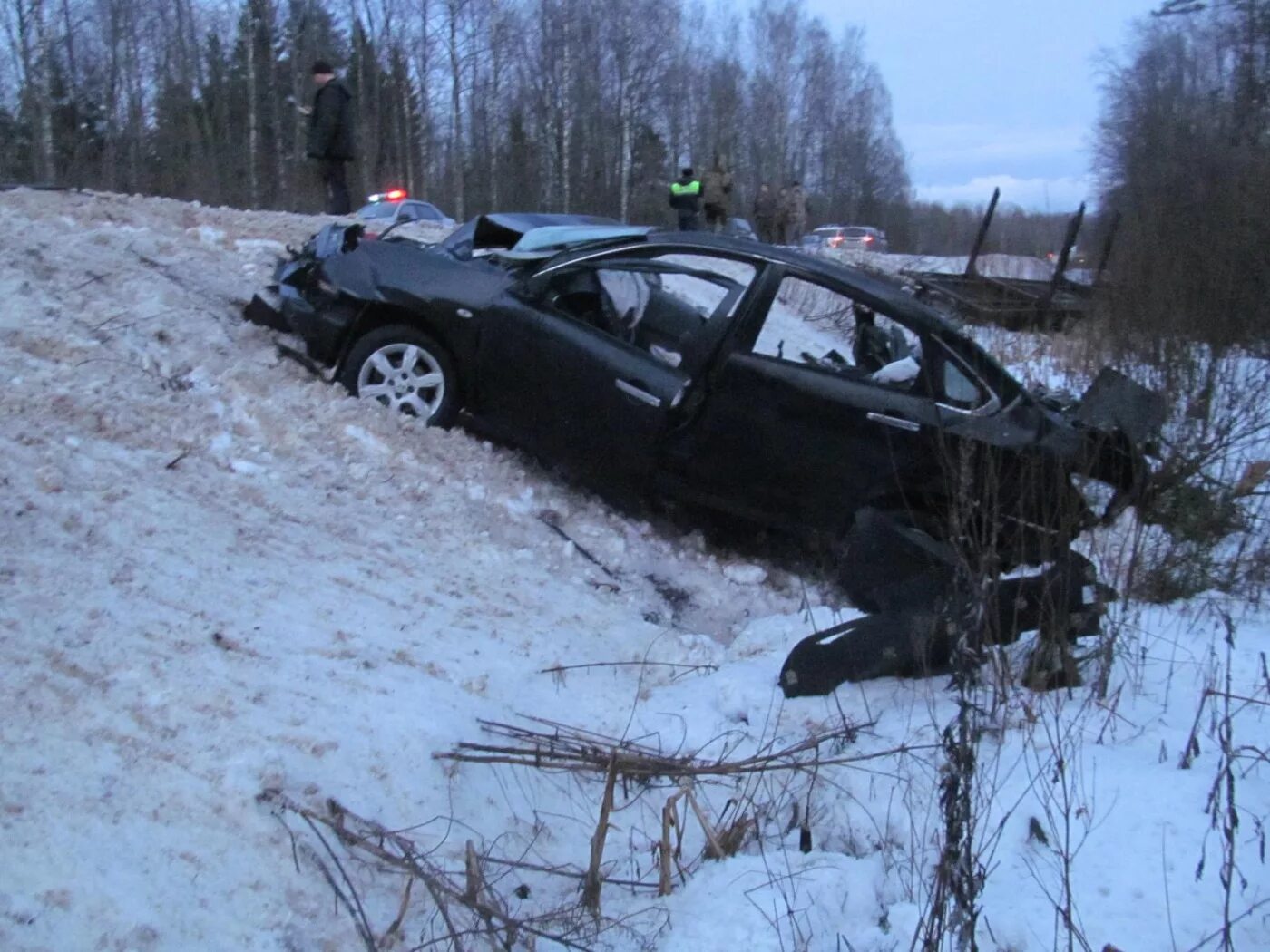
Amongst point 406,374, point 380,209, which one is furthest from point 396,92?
point 406,374

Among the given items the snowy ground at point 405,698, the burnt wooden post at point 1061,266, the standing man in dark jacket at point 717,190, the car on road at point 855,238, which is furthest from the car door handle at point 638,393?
the car on road at point 855,238

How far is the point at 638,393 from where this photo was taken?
572 cm

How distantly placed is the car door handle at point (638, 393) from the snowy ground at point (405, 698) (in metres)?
0.72

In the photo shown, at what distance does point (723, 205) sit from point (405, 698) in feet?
63.2

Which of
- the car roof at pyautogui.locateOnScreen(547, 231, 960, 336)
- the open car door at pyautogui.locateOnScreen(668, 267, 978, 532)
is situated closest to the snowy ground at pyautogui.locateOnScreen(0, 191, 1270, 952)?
the open car door at pyautogui.locateOnScreen(668, 267, 978, 532)

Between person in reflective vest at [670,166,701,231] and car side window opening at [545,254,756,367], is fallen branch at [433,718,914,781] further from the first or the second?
person in reflective vest at [670,166,701,231]

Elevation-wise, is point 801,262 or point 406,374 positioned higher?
point 801,262

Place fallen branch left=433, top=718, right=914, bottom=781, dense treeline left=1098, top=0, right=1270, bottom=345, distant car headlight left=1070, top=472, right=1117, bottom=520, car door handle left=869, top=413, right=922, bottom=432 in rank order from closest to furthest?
fallen branch left=433, top=718, right=914, bottom=781
distant car headlight left=1070, top=472, right=1117, bottom=520
car door handle left=869, top=413, right=922, bottom=432
dense treeline left=1098, top=0, right=1270, bottom=345

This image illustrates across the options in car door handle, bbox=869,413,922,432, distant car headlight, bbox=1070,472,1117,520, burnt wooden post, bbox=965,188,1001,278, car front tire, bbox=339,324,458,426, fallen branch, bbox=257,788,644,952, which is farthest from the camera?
burnt wooden post, bbox=965,188,1001,278

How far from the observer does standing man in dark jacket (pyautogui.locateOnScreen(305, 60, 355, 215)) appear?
11.4m

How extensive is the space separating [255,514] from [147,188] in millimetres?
28797

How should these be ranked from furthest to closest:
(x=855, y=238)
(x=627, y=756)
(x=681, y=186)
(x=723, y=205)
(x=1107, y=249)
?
1. (x=855, y=238)
2. (x=723, y=205)
3. (x=681, y=186)
4. (x=1107, y=249)
5. (x=627, y=756)

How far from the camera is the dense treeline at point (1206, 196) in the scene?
A: 806 centimetres

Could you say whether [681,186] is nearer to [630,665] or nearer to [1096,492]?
[1096,492]
